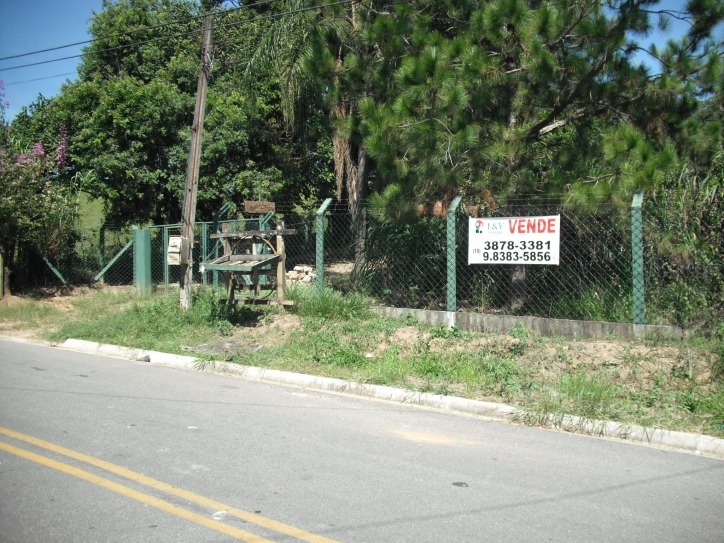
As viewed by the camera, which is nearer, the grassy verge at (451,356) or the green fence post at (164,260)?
the grassy verge at (451,356)

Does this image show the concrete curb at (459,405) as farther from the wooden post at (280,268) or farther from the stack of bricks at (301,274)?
the stack of bricks at (301,274)

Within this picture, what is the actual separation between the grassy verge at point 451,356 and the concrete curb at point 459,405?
148 mm

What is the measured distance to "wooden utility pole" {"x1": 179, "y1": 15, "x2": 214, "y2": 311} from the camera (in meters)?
12.4

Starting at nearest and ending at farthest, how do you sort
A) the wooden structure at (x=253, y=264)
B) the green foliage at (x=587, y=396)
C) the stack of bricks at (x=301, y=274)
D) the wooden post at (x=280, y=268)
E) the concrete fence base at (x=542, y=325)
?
the green foliage at (x=587, y=396) → the concrete fence base at (x=542, y=325) → the wooden structure at (x=253, y=264) → the wooden post at (x=280, y=268) → the stack of bricks at (x=301, y=274)

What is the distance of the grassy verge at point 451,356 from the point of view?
705 cm

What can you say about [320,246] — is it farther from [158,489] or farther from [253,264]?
[158,489]

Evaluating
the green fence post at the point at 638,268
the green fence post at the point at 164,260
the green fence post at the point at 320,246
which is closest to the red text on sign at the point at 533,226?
the green fence post at the point at 638,268

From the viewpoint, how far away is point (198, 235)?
17.9 m

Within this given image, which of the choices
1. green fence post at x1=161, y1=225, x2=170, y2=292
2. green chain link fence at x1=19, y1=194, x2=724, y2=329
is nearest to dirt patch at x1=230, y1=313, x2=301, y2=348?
green chain link fence at x1=19, y1=194, x2=724, y2=329

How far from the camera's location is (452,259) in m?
10.4

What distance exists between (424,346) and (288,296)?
138 inches

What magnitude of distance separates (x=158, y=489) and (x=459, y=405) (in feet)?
12.2

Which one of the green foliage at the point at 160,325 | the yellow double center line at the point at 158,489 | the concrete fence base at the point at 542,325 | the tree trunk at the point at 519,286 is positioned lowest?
the yellow double center line at the point at 158,489

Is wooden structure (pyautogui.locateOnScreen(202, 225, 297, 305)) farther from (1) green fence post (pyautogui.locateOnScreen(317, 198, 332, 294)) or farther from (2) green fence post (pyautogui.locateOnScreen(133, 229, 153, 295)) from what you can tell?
(2) green fence post (pyautogui.locateOnScreen(133, 229, 153, 295))
